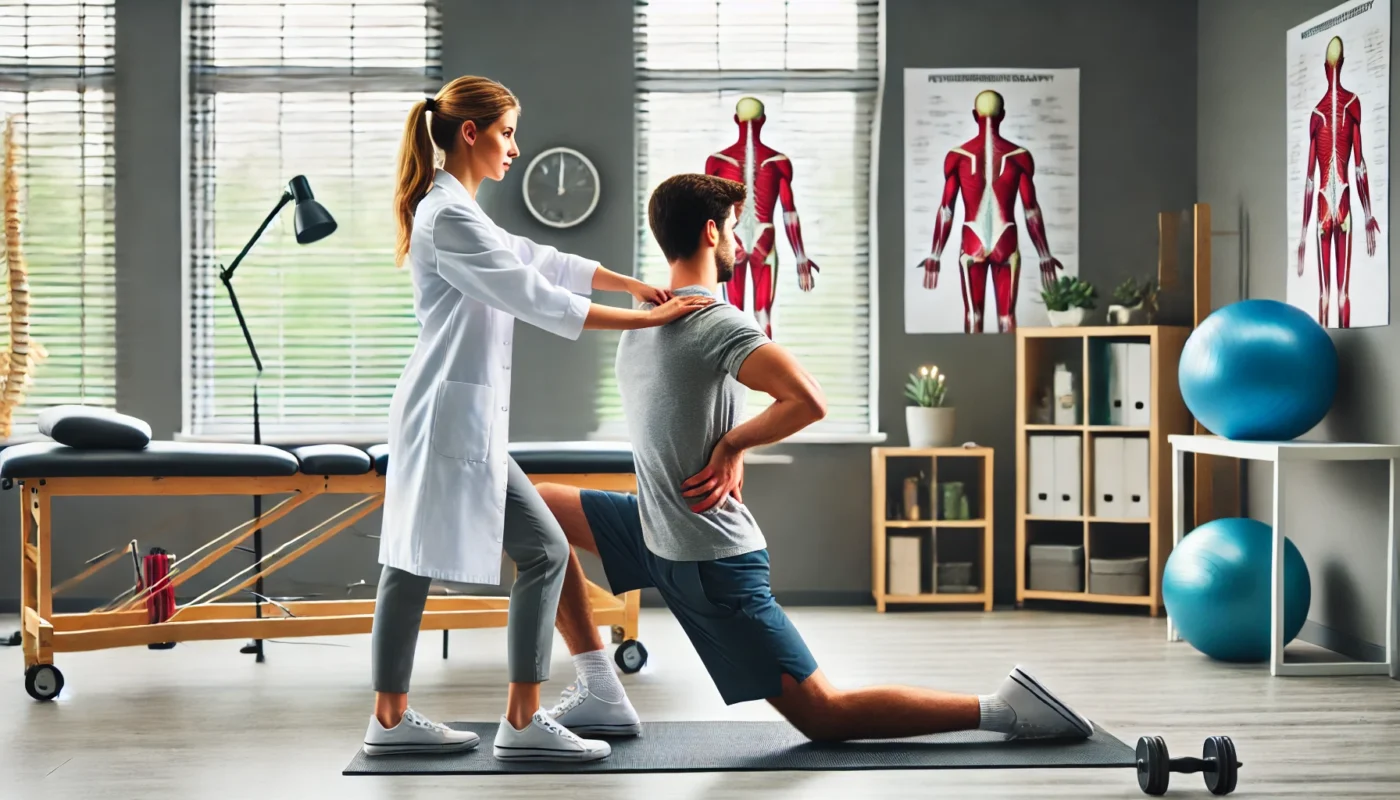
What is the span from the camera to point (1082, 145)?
5.05 meters

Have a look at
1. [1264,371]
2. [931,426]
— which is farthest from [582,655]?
[931,426]

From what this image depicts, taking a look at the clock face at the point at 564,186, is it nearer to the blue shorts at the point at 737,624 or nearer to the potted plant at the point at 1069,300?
the potted plant at the point at 1069,300

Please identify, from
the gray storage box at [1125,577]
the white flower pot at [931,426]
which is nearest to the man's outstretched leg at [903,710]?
the gray storage box at [1125,577]

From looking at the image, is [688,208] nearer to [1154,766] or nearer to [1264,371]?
[1154,766]

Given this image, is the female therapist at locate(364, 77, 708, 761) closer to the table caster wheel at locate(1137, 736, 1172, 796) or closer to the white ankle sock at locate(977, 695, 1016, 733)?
the white ankle sock at locate(977, 695, 1016, 733)

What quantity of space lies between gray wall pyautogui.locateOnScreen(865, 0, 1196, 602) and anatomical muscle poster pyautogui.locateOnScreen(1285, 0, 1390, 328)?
790mm

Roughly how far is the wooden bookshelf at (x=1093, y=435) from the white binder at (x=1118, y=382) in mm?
41

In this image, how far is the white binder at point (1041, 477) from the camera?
478 cm

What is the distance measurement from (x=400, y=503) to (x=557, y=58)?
2808 mm

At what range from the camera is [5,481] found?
3289 millimetres

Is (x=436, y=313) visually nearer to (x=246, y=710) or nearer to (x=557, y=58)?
(x=246, y=710)

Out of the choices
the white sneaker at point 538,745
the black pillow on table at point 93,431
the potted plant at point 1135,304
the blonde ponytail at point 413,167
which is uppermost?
the blonde ponytail at point 413,167

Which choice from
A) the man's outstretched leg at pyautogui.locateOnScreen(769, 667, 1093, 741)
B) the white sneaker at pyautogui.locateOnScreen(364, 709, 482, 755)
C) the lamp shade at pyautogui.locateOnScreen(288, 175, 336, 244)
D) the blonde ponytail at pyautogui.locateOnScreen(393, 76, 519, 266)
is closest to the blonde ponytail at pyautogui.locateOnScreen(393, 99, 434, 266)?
the blonde ponytail at pyautogui.locateOnScreen(393, 76, 519, 266)

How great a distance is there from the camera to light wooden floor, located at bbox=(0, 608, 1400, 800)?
2.48 m
